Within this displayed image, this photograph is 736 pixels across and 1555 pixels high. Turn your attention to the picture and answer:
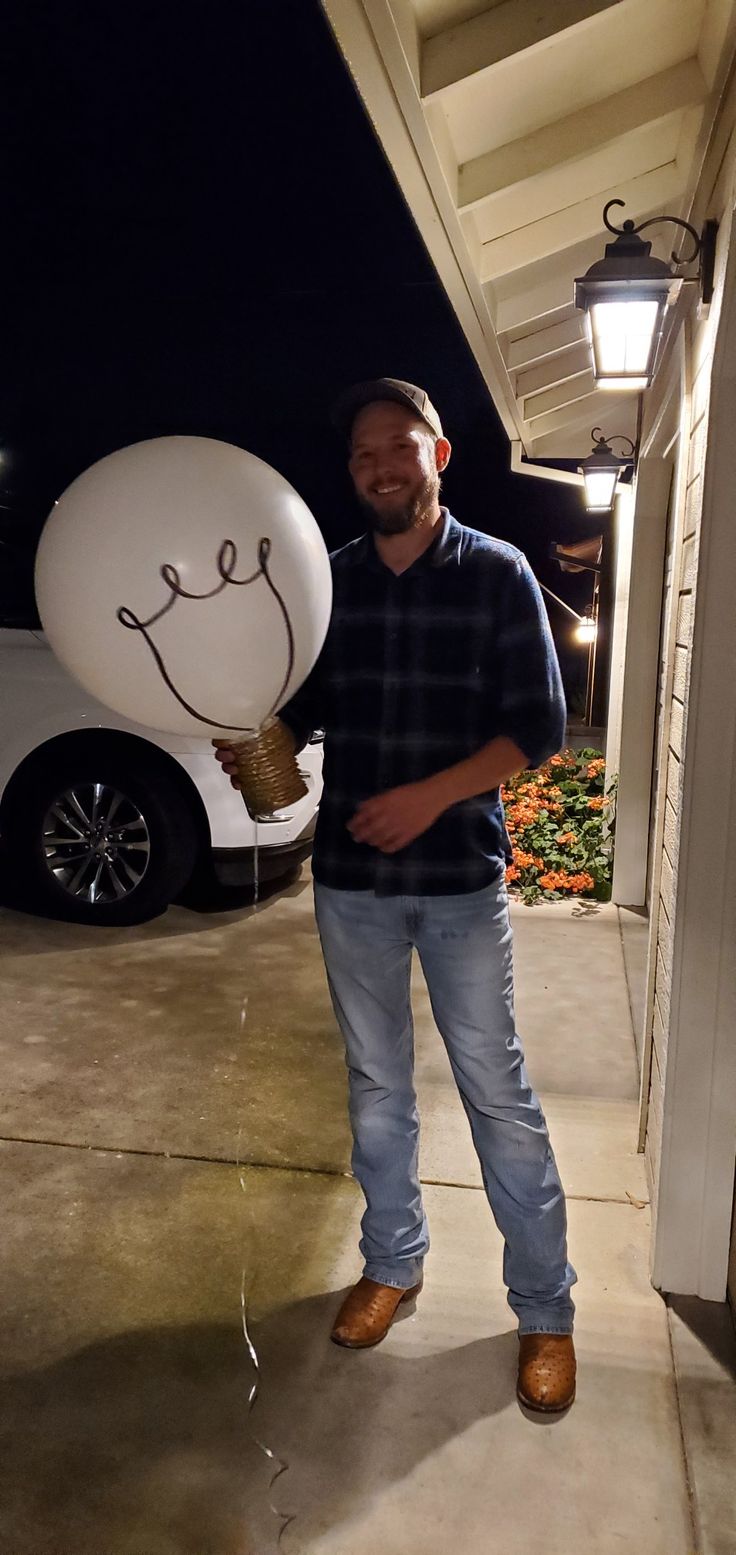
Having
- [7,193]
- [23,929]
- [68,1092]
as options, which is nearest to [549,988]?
[68,1092]

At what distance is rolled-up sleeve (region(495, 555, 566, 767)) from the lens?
190cm

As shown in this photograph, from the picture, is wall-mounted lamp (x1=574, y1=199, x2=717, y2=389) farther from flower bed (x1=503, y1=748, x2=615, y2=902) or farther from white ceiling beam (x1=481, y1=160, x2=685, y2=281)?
flower bed (x1=503, y1=748, x2=615, y2=902)

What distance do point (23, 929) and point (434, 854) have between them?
3407mm

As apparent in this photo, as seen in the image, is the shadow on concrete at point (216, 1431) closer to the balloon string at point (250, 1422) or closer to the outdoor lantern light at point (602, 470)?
the balloon string at point (250, 1422)

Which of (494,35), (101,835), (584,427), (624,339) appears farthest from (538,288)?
(101,835)

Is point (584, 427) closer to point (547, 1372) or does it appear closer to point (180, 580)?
point (180, 580)

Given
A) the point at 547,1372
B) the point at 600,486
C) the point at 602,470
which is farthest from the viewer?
the point at 600,486

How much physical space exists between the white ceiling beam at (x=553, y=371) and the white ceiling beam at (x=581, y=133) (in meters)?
2.52

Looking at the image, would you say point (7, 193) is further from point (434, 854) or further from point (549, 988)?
point (434, 854)

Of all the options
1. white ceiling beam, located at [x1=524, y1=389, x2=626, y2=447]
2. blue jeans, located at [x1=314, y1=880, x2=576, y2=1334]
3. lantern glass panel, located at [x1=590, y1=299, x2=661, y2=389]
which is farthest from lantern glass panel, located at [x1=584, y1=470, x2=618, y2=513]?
blue jeans, located at [x1=314, y1=880, x2=576, y2=1334]

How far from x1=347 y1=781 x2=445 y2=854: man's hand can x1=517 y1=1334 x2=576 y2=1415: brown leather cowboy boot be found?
1035 mm

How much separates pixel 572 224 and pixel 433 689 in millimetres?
2308

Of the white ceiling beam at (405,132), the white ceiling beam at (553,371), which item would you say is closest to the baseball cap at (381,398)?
the white ceiling beam at (405,132)

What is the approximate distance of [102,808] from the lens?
4.91 m
